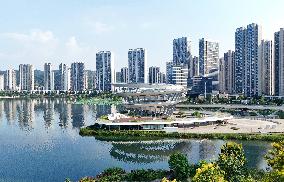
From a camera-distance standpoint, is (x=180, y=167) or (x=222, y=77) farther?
(x=222, y=77)

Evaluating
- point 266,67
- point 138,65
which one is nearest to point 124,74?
point 138,65

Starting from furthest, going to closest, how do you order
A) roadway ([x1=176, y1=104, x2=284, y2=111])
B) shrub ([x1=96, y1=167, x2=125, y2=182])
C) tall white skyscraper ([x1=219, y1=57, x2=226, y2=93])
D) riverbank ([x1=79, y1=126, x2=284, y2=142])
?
tall white skyscraper ([x1=219, y1=57, x2=226, y2=93]) → roadway ([x1=176, y1=104, x2=284, y2=111]) → riverbank ([x1=79, y1=126, x2=284, y2=142]) → shrub ([x1=96, y1=167, x2=125, y2=182])

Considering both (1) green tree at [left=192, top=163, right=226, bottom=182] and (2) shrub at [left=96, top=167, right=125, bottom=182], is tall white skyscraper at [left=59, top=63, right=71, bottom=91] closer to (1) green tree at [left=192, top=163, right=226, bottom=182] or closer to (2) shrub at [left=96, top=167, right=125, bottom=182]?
(2) shrub at [left=96, top=167, right=125, bottom=182]

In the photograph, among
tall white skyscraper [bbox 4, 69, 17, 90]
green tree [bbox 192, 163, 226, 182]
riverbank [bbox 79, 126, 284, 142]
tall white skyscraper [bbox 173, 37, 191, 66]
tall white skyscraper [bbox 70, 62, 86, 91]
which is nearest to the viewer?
green tree [bbox 192, 163, 226, 182]

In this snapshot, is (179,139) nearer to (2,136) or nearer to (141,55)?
(2,136)

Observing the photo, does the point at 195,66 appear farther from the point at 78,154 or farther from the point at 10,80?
the point at 78,154

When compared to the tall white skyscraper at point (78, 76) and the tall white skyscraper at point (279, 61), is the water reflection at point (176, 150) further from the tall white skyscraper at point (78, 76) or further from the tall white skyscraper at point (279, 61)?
the tall white skyscraper at point (78, 76)

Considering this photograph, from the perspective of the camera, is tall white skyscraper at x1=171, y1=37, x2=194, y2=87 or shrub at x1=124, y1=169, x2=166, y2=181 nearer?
shrub at x1=124, y1=169, x2=166, y2=181

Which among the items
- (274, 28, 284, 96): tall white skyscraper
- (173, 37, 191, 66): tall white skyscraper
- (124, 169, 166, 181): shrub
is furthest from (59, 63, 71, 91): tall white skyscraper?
(124, 169, 166, 181): shrub
